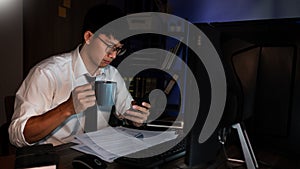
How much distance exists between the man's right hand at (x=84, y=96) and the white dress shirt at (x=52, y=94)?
0.24 meters

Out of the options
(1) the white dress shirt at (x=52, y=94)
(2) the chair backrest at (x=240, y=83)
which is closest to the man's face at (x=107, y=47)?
(1) the white dress shirt at (x=52, y=94)

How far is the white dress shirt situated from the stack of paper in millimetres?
230

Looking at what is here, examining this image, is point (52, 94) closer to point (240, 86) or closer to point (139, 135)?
point (139, 135)

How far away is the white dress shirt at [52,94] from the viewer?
104 centimetres

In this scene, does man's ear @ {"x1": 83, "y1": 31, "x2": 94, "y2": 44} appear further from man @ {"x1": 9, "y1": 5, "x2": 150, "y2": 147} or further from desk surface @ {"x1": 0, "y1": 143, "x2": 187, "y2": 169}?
desk surface @ {"x1": 0, "y1": 143, "x2": 187, "y2": 169}

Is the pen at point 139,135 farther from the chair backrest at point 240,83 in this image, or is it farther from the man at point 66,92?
the chair backrest at point 240,83

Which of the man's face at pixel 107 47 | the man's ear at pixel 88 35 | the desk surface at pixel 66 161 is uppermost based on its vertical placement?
the man's ear at pixel 88 35

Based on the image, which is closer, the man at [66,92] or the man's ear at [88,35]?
the man at [66,92]

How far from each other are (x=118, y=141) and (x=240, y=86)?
0.53 meters

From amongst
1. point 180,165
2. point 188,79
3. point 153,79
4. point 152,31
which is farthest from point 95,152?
point 152,31

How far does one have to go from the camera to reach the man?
977 millimetres

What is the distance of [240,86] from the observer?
0.71m

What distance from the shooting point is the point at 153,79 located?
6.79 feet

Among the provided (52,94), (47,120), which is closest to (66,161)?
(47,120)
